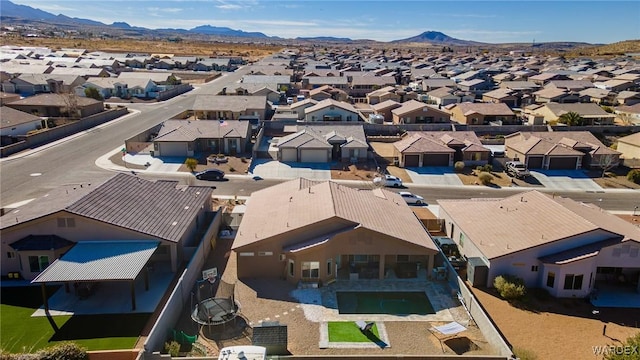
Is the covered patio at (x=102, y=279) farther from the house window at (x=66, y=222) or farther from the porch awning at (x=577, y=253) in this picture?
the porch awning at (x=577, y=253)

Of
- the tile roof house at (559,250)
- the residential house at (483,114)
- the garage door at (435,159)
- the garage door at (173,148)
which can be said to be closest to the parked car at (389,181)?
the garage door at (435,159)

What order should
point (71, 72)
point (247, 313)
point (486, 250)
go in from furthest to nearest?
point (71, 72) < point (486, 250) < point (247, 313)

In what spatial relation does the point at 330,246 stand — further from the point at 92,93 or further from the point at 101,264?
the point at 92,93

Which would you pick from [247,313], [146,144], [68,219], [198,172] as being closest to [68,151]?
[146,144]

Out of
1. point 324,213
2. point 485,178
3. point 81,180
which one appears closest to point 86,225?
point 324,213

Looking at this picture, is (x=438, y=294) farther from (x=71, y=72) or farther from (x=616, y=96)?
(x=71, y=72)

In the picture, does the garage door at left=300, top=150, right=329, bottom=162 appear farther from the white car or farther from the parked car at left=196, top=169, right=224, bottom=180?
the white car
